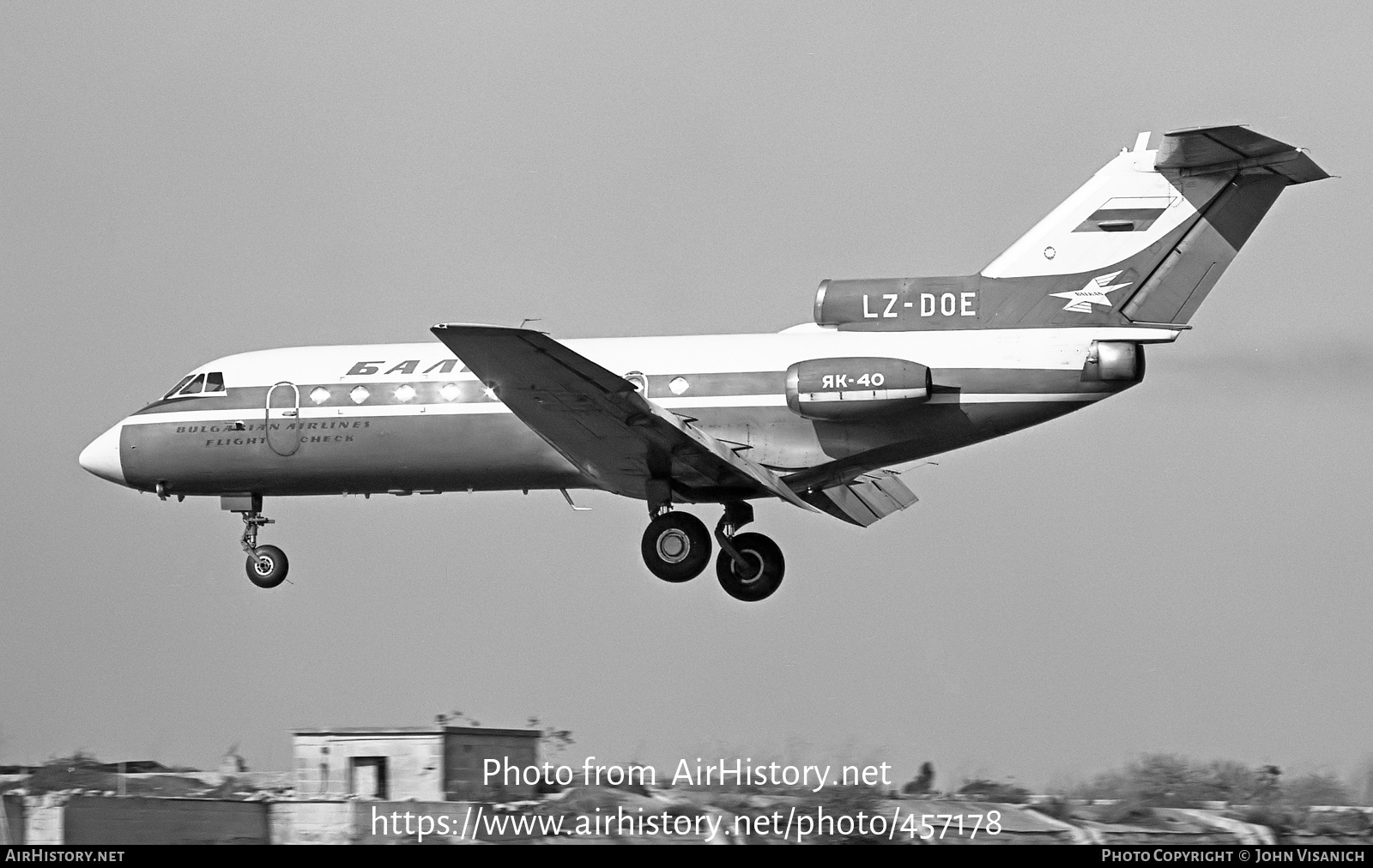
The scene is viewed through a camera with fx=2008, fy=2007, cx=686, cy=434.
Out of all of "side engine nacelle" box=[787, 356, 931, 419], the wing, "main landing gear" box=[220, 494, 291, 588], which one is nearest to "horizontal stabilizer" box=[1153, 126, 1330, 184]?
"side engine nacelle" box=[787, 356, 931, 419]

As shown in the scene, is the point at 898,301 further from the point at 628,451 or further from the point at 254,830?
the point at 254,830

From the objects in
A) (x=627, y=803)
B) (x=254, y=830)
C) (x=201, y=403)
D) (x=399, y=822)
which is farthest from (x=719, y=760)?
(x=201, y=403)

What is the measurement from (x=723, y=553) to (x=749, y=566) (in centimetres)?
43

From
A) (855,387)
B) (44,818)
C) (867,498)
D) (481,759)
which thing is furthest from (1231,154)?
(44,818)

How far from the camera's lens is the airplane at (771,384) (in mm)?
25266

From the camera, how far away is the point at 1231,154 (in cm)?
2486

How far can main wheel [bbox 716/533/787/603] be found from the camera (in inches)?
1088

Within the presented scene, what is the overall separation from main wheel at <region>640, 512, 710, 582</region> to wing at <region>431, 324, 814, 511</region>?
2.06ft

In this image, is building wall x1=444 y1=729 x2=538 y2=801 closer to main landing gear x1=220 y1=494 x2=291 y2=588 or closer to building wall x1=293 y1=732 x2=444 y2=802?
building wall x1=293 y1=732 x2=444 y2=802

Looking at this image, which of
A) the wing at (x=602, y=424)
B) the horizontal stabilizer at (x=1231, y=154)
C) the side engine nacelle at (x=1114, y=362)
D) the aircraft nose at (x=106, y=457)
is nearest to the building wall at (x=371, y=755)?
the wing at (x=602, y=424)

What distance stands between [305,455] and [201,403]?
1.91 meters

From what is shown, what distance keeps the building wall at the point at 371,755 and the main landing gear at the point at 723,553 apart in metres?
3.78

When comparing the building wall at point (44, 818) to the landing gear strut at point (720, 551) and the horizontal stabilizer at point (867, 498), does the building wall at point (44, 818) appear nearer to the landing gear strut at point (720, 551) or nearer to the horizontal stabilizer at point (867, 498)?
the landing gear strut at point (720, 551)
